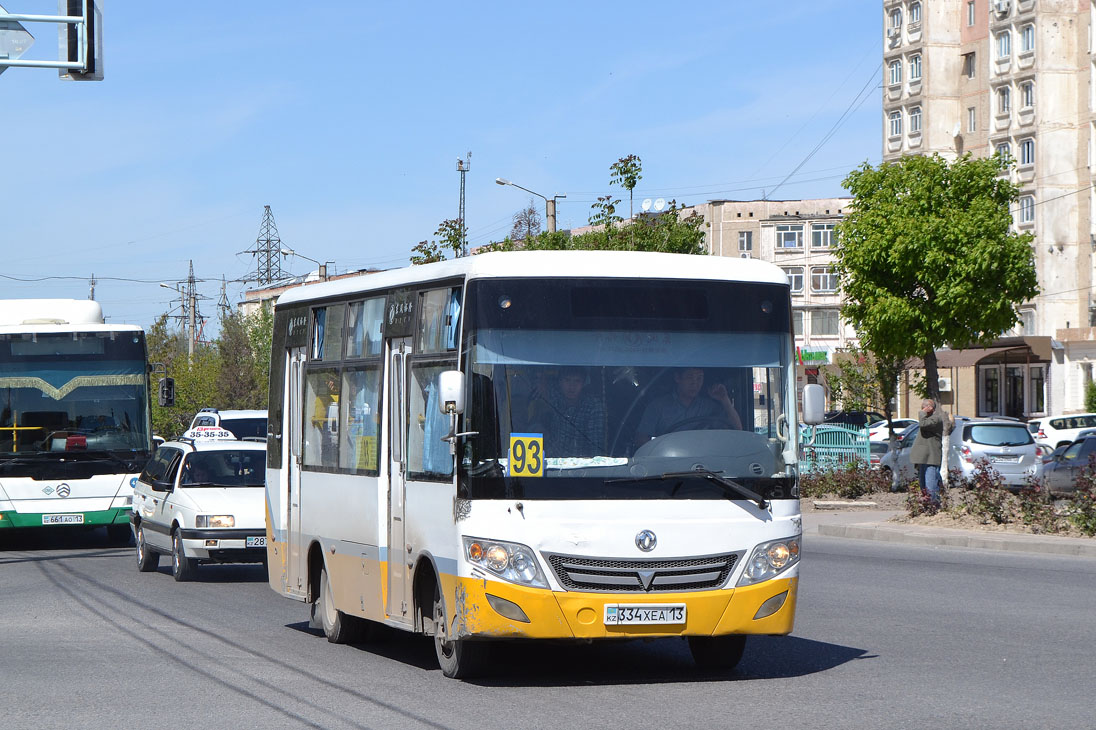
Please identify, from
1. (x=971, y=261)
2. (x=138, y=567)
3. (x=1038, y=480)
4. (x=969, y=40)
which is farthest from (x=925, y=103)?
(x=138, y=567)

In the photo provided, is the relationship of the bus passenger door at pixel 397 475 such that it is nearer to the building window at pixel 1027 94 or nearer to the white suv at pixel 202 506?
the white suv at pixel 202 506

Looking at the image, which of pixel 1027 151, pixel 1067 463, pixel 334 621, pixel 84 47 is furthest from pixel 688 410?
pixel 1027 151

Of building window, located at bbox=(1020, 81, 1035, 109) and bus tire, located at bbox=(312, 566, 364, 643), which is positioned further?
building window, located at bbox=(1020, 81, 1035, 109)

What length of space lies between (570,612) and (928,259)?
34.4 m

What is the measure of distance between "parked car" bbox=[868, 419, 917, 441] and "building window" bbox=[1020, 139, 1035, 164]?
2257 cm

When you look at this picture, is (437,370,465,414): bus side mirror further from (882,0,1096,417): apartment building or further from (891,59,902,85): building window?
(891,59,902,85): building window

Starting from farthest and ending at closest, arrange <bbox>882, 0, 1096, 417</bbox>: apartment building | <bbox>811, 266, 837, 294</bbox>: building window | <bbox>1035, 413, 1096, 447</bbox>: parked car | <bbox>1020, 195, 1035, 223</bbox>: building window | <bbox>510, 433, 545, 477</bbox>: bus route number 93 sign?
1. <bbox>811, 266, 837, 294</bbox>: building window
2. <bbox>1020, 195, 1035, 223</bbox>: building window
3. <bbox>882, 0, 1096, 417</bbox>: apartment building
4. <bbox>1035, 413, 1096, 447</bbox>: parked car
5. <bbox>510, 433, 545, 477</bbox>: bus route number 93 sign

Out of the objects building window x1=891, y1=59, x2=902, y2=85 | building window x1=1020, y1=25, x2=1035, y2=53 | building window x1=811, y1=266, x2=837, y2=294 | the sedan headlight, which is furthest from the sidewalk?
building window x1=811, y1=266, x2=837, y2=294

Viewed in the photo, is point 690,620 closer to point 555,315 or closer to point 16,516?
point 555,315

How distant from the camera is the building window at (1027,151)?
74938 mm

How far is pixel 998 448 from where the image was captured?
104ft

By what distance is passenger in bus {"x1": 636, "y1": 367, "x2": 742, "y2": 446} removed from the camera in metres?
9.42

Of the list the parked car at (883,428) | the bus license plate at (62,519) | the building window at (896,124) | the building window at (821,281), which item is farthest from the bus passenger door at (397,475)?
the building window at (821,281)

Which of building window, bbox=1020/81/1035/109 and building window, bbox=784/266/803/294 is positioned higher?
building window, bbox=1020/81/1035/109
